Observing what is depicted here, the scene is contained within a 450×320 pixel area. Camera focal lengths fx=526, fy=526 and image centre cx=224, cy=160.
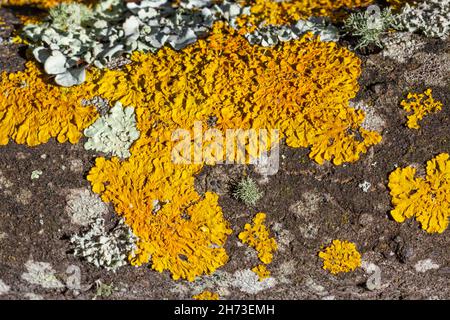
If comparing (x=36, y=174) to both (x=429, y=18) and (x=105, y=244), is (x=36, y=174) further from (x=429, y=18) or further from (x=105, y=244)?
(x=429, y=18)

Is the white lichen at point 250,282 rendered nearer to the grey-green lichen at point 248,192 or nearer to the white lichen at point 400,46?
the grey-green lichen at point 248,192

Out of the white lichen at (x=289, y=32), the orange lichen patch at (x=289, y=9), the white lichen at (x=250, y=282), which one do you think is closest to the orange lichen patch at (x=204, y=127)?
the white lichen at (x=250, y=282)

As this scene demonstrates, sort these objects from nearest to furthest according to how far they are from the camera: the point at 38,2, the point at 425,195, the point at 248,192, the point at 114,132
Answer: the point at 425,195 → the point at 248,192 → the point at 114,132 → the point at 38,2

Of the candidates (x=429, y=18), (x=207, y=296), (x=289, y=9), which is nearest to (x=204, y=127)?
(x=207, y=296)

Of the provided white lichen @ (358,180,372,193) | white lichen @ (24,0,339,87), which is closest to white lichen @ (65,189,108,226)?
white lichen @ (24,0,339,87)

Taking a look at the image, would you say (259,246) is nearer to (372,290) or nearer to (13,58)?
(372,290)

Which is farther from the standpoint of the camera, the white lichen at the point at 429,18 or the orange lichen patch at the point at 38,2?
the orange lichen patch at the point at 38,2

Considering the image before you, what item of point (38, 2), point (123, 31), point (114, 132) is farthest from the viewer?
point (38, 2)
